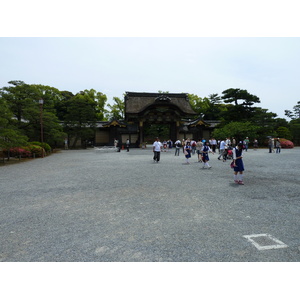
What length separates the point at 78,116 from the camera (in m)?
32.4

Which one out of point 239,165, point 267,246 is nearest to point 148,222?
→ point 267,246

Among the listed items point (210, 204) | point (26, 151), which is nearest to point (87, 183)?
point (210, 204)

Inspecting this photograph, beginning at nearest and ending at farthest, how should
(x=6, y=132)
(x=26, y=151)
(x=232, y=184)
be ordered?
(x=232, y=184) → (x=6, y=132) → (x=26, y=151)

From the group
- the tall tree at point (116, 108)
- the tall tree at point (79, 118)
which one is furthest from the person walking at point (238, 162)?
the tall tree at point (116, 108)

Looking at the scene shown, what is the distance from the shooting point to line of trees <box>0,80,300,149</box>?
2041 cm

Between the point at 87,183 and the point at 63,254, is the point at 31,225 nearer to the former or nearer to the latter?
the point at 63,254

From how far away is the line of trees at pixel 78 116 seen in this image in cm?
2041

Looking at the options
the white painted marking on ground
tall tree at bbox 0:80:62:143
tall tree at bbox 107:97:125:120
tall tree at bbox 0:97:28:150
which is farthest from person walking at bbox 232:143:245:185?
tall tree at bbox 107:97:125:120

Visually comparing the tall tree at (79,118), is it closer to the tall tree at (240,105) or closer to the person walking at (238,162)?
the tall tree at (240,105)

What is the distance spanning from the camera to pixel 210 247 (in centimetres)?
292

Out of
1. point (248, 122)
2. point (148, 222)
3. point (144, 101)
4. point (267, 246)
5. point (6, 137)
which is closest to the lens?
point (267, 246)

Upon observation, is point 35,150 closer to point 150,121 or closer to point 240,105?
point 150,121

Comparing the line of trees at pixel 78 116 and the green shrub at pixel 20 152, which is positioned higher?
the line of trees at pixel 78 116

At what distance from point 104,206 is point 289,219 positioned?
12.3 feet
